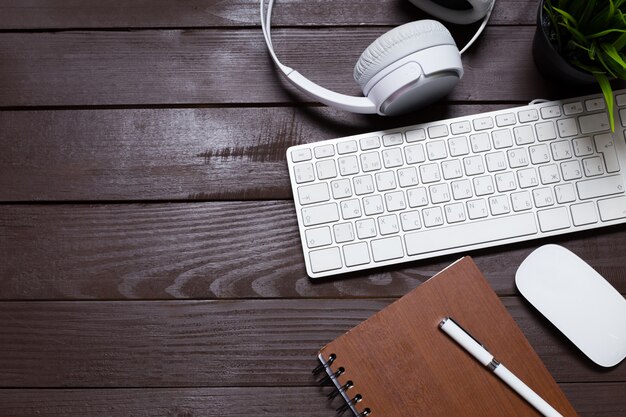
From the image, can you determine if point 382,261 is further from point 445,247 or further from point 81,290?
point 81,290

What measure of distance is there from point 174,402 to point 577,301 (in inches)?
Result: 18.8

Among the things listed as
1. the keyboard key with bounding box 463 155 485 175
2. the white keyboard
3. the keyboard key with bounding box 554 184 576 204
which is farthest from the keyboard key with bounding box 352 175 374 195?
the keyboard key with bounding box 554 184 576 204

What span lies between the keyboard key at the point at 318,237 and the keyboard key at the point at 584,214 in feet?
0.92

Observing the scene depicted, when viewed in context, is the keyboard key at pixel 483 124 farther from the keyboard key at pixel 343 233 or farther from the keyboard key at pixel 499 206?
the keyboard key at pixel 343 233

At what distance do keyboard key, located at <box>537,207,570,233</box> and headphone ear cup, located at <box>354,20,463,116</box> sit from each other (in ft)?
0.61

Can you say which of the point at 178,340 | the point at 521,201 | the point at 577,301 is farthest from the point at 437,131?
the point at 178,340

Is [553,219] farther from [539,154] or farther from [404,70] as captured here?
[404,70]

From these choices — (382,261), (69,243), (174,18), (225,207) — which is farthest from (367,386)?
(174,18)

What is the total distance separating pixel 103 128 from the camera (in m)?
0.77

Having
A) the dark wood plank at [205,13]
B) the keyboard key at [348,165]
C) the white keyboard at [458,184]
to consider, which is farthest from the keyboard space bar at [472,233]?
the dark wood plank at [205,13]

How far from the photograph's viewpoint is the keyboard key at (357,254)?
0.71 meters

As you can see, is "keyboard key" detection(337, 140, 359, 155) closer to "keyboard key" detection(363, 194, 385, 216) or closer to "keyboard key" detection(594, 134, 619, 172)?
"keyboard key" detection(363, 194, 385, 216)

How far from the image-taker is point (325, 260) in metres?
0.71

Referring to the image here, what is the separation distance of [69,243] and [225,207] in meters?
0.19
